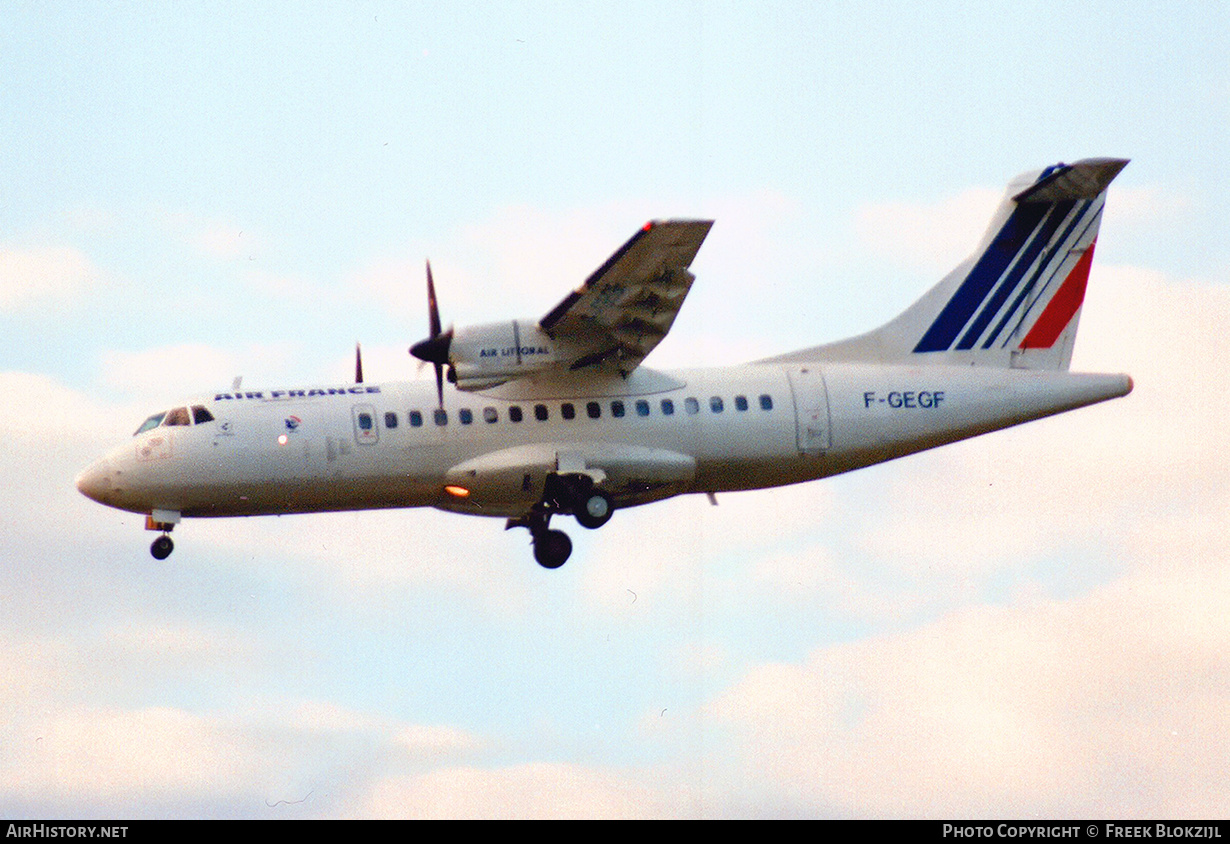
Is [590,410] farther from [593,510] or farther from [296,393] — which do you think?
[296,393]

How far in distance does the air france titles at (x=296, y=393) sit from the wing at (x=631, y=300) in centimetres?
345

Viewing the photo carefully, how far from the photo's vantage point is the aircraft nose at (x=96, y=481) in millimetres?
29938

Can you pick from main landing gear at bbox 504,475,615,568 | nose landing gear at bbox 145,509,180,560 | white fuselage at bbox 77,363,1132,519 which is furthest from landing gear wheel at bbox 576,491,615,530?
nose landing gear at bbox 145,509,180,560

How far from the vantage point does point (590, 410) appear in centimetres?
3052

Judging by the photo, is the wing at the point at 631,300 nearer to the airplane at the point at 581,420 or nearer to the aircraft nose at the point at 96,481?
the airplane at the point at 581,420

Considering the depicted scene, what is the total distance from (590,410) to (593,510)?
65.4 inches

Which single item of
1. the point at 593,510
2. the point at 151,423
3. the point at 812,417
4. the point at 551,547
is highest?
the point at 151,423

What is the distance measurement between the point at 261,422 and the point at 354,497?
1.91m

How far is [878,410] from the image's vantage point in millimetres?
31250

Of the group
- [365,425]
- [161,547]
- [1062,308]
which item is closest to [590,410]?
[365,425]

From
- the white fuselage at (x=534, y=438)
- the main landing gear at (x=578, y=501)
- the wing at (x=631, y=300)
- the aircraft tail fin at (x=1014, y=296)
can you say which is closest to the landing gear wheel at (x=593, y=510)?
the main landing gear at (x=578, y=501)

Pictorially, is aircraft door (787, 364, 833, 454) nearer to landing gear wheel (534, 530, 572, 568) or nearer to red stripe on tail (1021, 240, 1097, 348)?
red stripe on tail (1021, 240, 1097, 348)

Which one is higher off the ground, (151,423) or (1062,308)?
(1062,308)

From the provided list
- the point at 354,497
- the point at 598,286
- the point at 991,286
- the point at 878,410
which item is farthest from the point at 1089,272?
the point at 354,497
